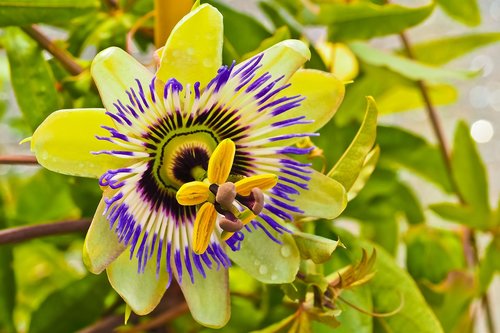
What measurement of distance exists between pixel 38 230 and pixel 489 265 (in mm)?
589

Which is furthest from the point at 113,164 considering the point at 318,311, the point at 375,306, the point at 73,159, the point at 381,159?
the point at 381,159

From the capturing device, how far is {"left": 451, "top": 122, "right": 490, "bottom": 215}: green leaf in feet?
2.90

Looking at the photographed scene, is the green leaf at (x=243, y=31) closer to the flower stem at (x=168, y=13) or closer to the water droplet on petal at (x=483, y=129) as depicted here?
the flower stem at (x=168, y=13)

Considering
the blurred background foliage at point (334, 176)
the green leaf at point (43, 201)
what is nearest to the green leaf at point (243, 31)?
the blurred background foliage at point (334, 176)

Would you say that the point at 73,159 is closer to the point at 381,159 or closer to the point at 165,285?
the point at 165,285

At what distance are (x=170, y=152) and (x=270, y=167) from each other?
0.08m

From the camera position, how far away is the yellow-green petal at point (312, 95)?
506 millimetres

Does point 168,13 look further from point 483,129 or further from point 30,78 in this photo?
point 483,129

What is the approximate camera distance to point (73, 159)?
1.56 feet

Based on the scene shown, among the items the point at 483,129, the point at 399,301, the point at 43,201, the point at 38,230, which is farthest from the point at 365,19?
the point at 483,129

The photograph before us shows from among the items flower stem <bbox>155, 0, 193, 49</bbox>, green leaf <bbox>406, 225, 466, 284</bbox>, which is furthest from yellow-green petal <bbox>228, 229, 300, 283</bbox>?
green leaf <bbox>406, 225, 466, 284</bbox>

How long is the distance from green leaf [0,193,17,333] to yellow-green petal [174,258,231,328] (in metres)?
0.36

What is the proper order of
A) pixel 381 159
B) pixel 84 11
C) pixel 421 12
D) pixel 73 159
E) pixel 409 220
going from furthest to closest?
pixel 409 220
pixel 381 159
pixel 421 12
pixel 84 11
pixel 73 159

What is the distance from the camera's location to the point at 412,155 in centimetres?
100
